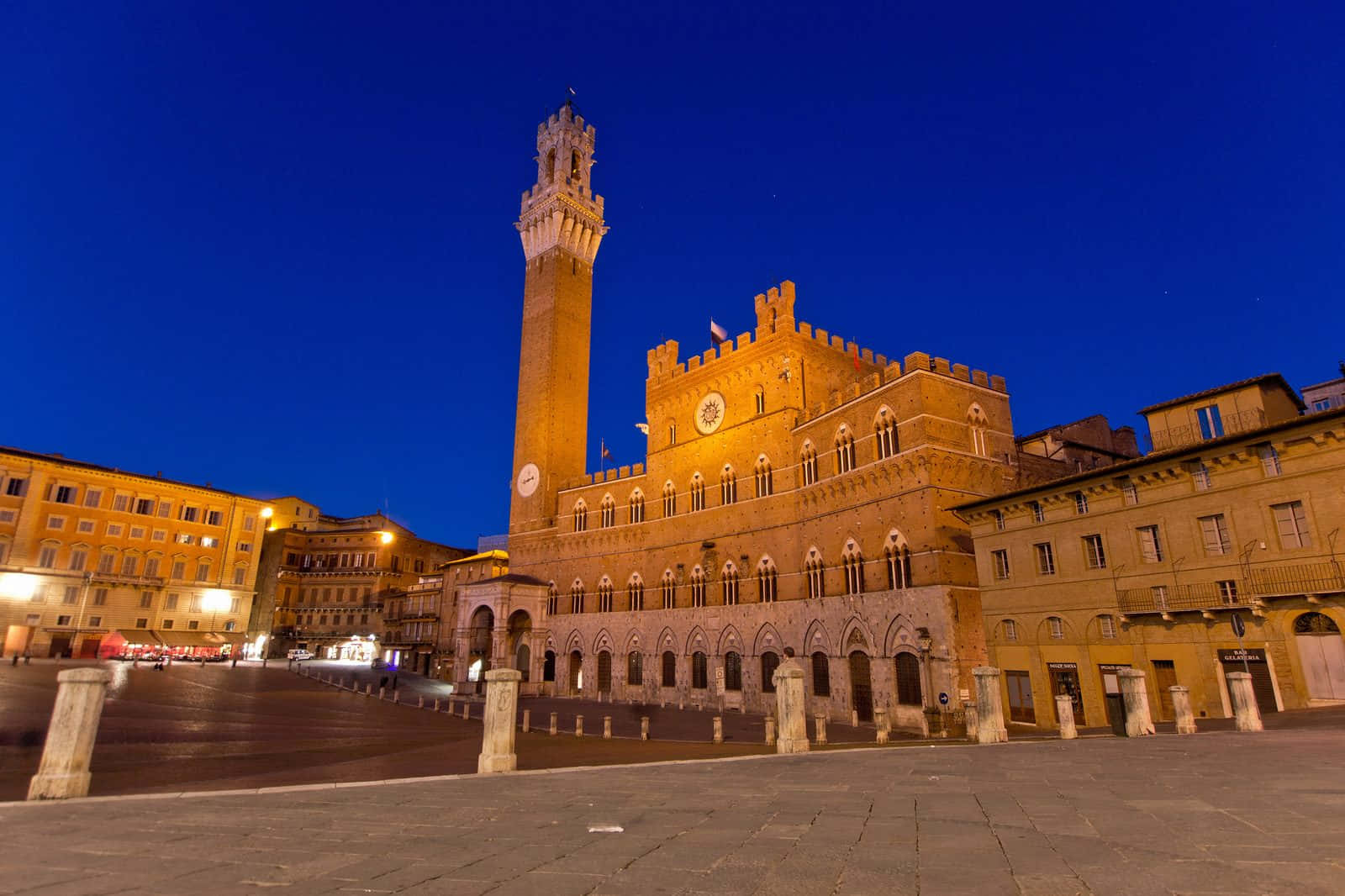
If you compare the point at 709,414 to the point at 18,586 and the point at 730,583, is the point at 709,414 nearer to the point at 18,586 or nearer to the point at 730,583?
the point at 730,583

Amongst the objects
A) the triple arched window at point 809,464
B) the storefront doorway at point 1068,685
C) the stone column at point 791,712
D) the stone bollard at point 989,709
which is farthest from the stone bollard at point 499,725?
the triple arched window at point 809,464

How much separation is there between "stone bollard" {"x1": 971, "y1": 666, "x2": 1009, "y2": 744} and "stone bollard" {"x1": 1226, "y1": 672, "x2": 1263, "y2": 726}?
4598 mm

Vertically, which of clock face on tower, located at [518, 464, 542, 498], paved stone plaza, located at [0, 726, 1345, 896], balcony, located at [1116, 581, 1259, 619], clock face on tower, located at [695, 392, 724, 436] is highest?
clock face on tower, located at [695, 392, 724, 436]

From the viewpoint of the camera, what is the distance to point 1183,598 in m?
19.5

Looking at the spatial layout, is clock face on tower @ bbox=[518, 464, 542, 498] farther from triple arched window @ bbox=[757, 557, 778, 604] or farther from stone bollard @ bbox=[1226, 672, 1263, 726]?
stone bollard @ bbox=[1226, 672, 1263, 726]

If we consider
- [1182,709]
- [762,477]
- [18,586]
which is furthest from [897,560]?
[18,586]

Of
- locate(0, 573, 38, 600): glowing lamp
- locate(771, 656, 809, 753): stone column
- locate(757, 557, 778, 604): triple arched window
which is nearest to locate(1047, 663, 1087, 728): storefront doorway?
locate(757, 557, 778, 604): triple arched window

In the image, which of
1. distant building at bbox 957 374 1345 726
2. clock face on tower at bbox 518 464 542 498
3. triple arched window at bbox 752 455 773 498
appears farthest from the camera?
clock face on tower at bbox 518 464 542 498

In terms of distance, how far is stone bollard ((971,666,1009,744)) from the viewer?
14.3m

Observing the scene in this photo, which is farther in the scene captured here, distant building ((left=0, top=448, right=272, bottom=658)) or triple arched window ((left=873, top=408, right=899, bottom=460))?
distant building ((left=0, top=448, right=272, bottom=658))

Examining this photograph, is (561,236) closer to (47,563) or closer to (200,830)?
(47,563)

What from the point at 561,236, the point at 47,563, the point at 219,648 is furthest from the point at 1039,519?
the point at 47,563

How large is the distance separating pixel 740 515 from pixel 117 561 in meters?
45.2

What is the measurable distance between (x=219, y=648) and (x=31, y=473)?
55.7 feet
